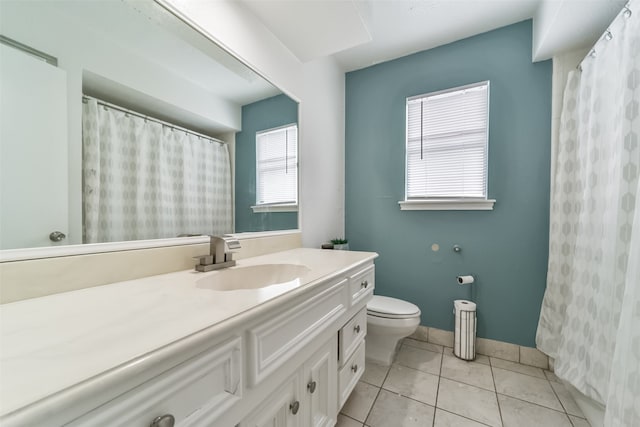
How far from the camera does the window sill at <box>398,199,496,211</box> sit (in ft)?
5.95

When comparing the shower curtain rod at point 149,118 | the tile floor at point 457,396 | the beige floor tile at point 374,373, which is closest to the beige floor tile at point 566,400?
the tile floor at point 457,396

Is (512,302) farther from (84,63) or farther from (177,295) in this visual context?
(84,63)

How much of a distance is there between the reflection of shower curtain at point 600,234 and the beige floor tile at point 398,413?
2.34ft

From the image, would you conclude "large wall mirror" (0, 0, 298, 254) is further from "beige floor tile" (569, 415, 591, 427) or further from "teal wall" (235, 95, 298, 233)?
"beige floor tile" (569, 415, 591, 427)

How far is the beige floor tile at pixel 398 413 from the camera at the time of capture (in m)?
1.25

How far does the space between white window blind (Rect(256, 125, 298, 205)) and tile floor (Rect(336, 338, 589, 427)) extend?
1.25 m

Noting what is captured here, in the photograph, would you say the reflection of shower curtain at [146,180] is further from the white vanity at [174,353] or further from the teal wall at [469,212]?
the teal wall at [469,212]

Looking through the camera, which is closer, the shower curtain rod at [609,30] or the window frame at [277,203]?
the shower curtain rod at [609,30]

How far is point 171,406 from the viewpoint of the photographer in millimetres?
437

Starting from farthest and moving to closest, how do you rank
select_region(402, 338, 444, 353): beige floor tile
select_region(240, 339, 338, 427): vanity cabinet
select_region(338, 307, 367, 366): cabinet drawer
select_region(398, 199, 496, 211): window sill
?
select_region(402, 338, 444, 353): beige floor tile < select_region(398, 199, 496, 211): window sill < select_region(338, 307, 367, 366): cabinet drawer < select_region(240, 339, 338, 427): vanity cabinet

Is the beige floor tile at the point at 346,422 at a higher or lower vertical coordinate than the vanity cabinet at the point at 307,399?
lower

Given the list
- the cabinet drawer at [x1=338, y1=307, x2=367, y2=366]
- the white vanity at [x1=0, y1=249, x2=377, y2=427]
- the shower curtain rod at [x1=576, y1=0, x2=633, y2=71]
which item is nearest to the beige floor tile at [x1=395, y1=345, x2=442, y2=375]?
the cabinet drawer at [x1=338, y1=307, x2=367, y2=366]

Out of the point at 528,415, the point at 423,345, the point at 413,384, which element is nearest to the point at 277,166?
the point at 413,384

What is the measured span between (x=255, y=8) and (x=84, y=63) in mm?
847
